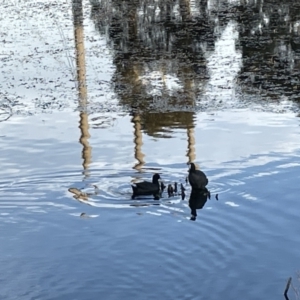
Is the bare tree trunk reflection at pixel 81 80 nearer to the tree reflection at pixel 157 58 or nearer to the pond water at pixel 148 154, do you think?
the pond water at pixel 148 154

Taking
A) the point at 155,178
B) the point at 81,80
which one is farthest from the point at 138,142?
the point at 81,80

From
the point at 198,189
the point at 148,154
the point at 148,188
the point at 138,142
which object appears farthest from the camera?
the point at 138,142

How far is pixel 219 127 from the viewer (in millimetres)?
15414

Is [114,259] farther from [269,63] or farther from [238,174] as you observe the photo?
[269,63]

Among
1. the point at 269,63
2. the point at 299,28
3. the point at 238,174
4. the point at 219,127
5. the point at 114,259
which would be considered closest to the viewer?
the point at 114,259

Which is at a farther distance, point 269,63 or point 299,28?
point 299,28

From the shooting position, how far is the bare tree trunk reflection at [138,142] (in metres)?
13.6

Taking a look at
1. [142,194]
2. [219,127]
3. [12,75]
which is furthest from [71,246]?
[12,75]

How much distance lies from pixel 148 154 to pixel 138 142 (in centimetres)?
76

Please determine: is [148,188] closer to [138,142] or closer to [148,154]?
[148,154]

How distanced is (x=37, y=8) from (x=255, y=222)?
1945 cm

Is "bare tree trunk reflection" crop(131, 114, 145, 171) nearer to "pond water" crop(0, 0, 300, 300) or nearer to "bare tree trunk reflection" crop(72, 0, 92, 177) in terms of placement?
"pond water" crop(0, 0, 300, 300)

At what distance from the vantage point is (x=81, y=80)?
19.1 metres

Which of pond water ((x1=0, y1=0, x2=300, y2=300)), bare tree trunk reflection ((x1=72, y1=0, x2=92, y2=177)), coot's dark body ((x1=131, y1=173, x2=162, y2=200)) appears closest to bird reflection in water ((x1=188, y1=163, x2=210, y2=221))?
pond water ((x1=0, y1=0, x2=300, y2=300))
